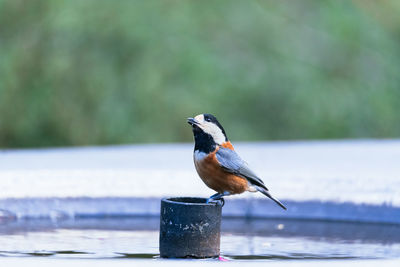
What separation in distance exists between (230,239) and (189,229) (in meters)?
0.64

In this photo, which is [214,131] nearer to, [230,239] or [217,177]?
[217,177]

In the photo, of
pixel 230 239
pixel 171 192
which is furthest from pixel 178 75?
pixel 230 239

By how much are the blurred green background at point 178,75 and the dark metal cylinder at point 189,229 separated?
6815 mm

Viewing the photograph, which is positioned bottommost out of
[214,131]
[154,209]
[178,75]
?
[154,209]

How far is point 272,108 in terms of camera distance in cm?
1071

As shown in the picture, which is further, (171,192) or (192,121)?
(171,192)

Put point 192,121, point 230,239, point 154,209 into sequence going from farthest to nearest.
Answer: point 154,209
point 230,239
point 192,121

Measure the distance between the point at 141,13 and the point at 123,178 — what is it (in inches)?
259

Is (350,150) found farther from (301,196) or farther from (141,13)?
(141,13)

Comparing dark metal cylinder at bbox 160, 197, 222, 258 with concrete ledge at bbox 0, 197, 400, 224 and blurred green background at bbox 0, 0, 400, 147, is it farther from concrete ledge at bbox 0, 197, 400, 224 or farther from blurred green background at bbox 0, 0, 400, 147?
blurred green background at bbox 0, 0, 400, 147

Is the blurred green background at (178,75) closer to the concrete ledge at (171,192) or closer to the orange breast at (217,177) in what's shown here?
the concrete ledge at (171,192)

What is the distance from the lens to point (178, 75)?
10203 mm

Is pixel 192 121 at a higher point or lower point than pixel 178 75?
lower

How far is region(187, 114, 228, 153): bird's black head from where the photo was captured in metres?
2.90
